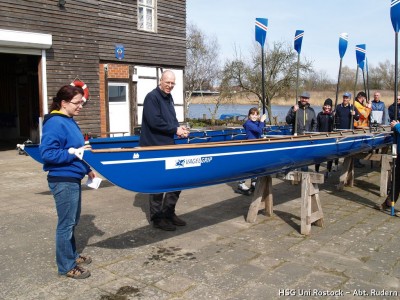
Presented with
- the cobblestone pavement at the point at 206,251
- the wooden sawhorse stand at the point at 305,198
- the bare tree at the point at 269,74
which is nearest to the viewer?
the cobblestone pavement at the point at 206,251

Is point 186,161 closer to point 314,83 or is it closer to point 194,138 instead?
point 194,138

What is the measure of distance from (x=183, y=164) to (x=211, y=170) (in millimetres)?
387

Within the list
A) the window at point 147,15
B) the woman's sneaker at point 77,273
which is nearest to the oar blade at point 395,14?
the woman's sneaker at point 77,273

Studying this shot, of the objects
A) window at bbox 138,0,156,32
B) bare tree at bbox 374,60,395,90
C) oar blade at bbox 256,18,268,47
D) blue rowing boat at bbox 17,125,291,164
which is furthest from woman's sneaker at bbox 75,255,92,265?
bare tree at bbox 374,60,395,90

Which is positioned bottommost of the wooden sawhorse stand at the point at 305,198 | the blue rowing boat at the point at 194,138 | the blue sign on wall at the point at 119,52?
the wooden sawhorse stand at the point at 305,198

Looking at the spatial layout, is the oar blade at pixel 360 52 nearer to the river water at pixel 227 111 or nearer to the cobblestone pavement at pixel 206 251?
the cobblestone pavement at pixel 206 251

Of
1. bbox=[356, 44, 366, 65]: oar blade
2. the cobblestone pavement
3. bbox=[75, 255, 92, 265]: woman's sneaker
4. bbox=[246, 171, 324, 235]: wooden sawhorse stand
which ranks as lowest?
the cobblestone pavement

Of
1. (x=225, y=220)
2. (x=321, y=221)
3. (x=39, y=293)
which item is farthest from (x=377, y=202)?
(x=39, y=293)

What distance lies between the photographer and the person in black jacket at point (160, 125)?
4.50m

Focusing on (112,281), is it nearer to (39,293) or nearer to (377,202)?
(39,293)

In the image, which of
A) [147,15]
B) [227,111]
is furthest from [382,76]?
[147,15]

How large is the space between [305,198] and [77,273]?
263 cm

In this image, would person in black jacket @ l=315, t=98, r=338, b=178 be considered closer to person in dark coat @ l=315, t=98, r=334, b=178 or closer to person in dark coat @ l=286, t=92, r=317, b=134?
person in dark coat @ l=315, t=98, r=334, b=178

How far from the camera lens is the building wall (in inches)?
411
